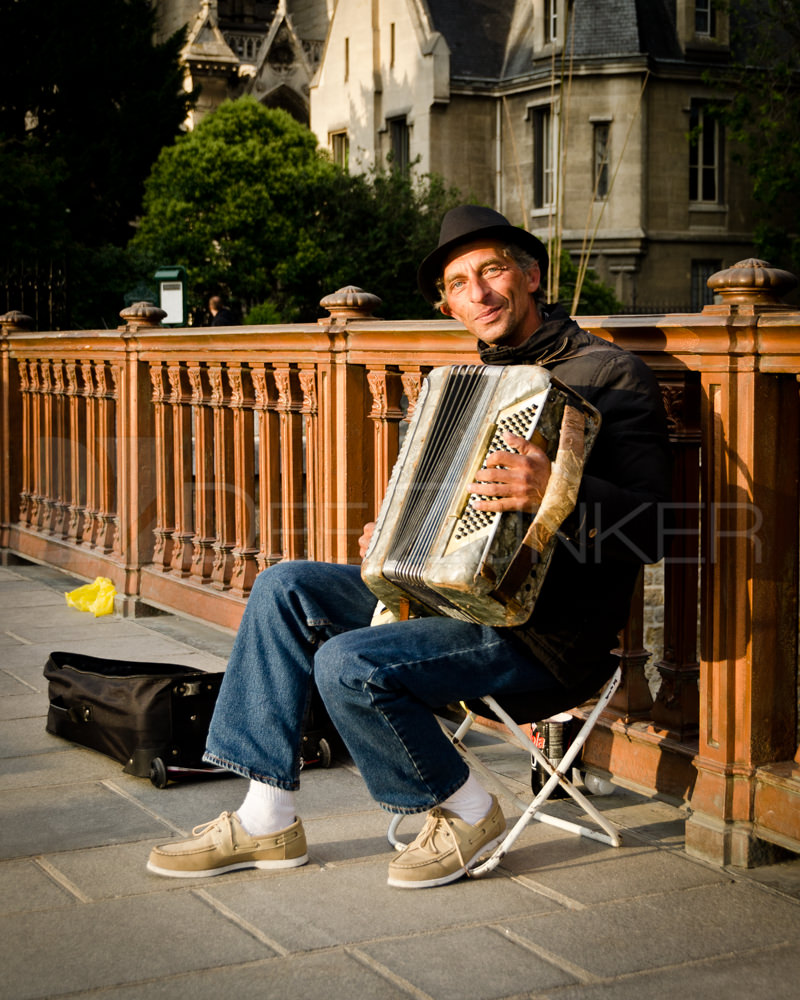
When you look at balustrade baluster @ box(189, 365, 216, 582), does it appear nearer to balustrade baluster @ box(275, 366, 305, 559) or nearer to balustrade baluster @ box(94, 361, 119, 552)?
balustrade baluster @ box(275, 366, 305, 559)

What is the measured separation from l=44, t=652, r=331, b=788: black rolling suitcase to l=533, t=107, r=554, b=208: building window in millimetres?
41805

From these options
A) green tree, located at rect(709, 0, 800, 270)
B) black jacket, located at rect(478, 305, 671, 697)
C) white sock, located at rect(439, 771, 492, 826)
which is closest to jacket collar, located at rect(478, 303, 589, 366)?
black jacket, located at rect(478, 305, 671, 697)

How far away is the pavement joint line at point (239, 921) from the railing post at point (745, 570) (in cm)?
126

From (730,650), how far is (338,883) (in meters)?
1.22

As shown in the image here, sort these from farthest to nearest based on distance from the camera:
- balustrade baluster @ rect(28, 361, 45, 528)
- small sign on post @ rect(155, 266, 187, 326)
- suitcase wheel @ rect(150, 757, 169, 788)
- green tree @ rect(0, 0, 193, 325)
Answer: green tree @ rect(0, 0, 193, 325) → small sign on post @ rect(155, 266, 187, 326) → balustrade baluster @ rect(28, 361, 45, 528) → suitcase wheel @ rect(150, 757, 169, 788)

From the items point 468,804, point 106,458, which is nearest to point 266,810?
point 468,804

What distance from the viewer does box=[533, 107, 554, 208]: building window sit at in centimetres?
4541

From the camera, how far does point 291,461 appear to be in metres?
6.23

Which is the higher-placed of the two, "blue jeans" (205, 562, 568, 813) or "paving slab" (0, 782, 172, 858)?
"blue jeans" (205, 562, 568, 813)

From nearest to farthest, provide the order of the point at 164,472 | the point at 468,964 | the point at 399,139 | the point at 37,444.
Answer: the point at 468,964 < the point at 164,472 < the point at 37,444 < the point at 399,139

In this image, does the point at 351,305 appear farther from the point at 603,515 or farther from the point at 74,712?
the point at 603,515

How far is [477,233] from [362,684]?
128 cm

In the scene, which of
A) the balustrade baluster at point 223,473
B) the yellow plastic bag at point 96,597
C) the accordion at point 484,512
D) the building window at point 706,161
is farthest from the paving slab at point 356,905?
the building window at point 706,161

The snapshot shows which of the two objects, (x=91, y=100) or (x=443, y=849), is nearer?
(x=443, y=849)
